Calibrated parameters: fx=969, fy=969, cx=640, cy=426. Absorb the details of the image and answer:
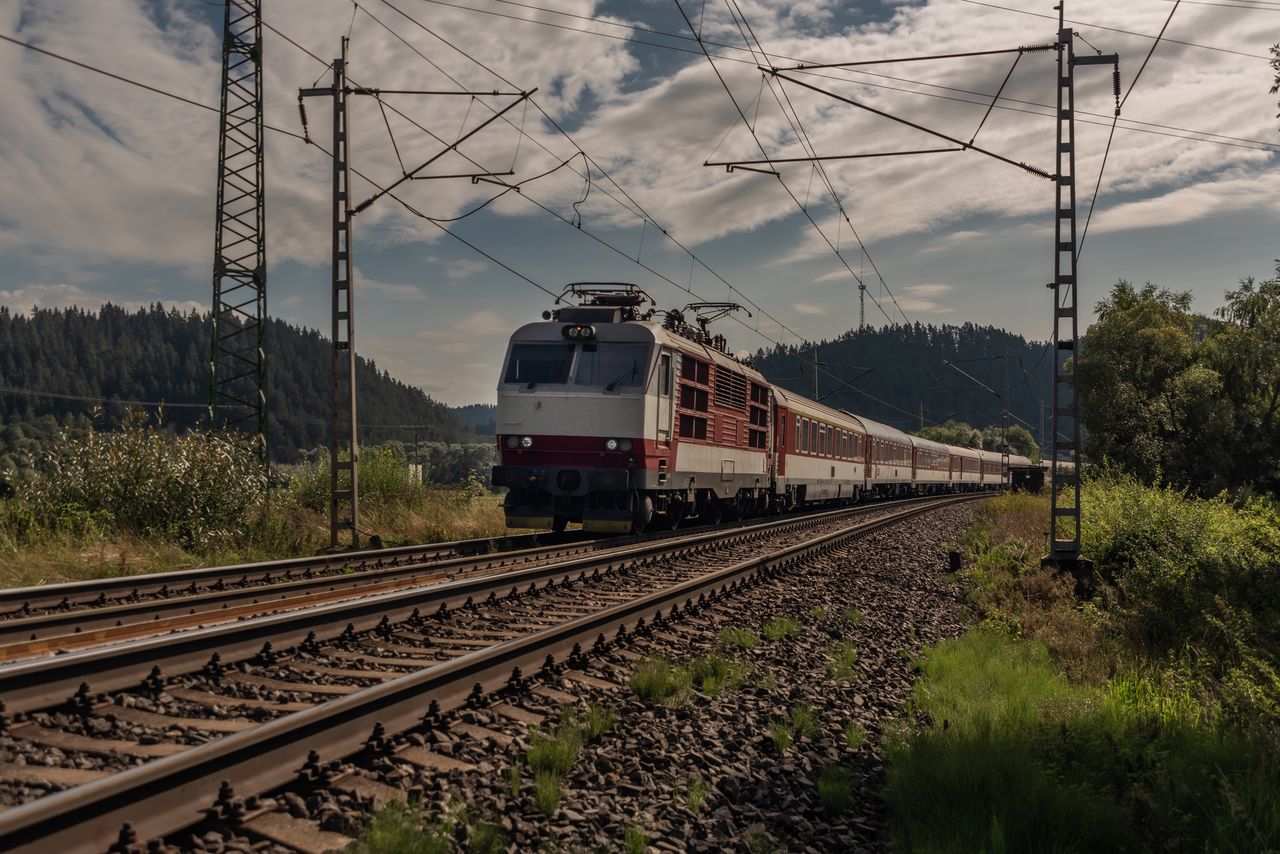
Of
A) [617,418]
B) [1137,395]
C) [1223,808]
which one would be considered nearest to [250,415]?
[617,418]

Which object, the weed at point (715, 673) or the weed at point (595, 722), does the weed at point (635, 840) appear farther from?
the weed at point (715, 673)

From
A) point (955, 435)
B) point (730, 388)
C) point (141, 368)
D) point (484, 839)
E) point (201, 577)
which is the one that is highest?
point (141, 368)

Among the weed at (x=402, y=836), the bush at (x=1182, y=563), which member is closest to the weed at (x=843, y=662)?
the bush at (x=1182, y=563)

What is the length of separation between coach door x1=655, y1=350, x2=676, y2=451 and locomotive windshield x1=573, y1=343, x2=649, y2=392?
16.0 inches

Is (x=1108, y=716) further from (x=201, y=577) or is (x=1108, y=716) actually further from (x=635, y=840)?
(x=201, y=577)

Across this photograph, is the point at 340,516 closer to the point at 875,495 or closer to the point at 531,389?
the point at 531,389

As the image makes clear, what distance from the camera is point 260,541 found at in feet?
47.1

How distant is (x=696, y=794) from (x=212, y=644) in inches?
143

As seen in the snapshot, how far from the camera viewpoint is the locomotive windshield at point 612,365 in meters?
15.8

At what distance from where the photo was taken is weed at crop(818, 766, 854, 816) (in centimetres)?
459

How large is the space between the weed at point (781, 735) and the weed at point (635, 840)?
1562 mm

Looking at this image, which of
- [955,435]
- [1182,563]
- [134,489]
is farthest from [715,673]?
[955,435]

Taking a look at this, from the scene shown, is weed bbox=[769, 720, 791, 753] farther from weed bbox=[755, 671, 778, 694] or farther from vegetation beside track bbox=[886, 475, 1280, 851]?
weed bbox=[755, 671, 778, 694]

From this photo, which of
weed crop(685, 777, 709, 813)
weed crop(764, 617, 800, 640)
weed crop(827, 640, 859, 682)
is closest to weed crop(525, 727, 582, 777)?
weed crop(685, 777, 709, 813)
